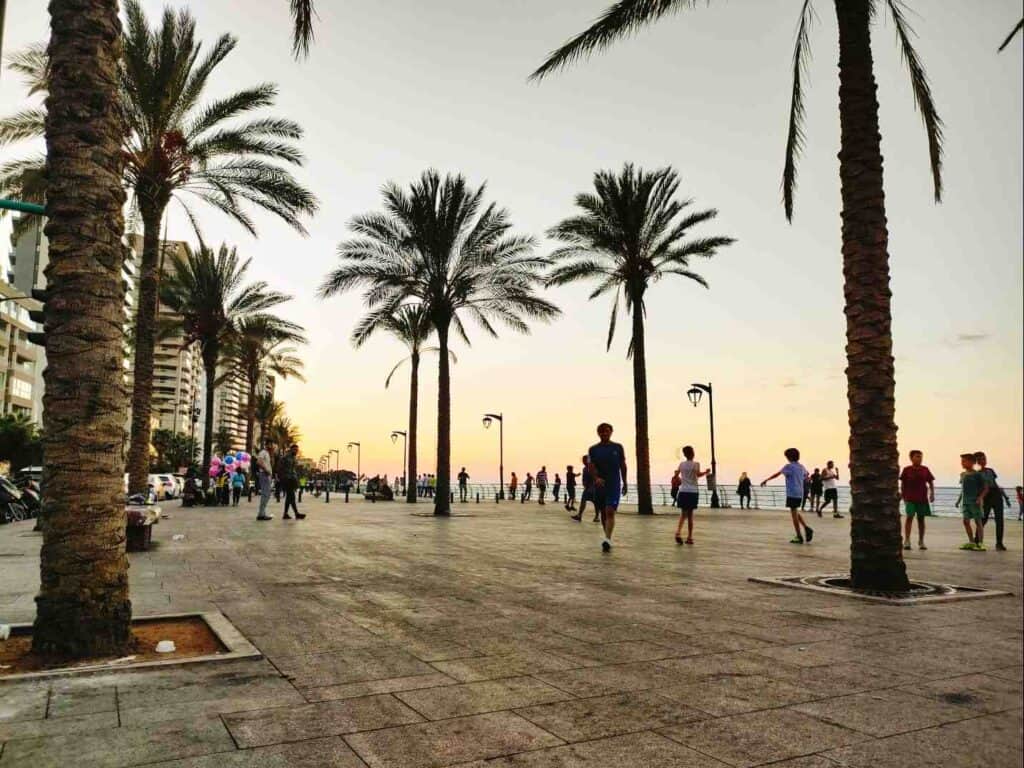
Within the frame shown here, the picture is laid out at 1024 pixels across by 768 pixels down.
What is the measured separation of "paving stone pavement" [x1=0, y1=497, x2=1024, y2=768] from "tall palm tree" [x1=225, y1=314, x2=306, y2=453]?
2510 cm

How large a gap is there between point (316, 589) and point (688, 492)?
7.64m

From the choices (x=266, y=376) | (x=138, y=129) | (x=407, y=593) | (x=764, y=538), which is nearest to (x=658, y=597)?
(x=407, y=593)

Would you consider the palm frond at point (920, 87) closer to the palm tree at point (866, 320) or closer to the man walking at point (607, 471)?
the palm tree at point (866, 320)

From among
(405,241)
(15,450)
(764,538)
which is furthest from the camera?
(15,450)

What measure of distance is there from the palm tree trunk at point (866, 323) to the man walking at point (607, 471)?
3.82 m

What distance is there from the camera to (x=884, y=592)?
7098 millimetres

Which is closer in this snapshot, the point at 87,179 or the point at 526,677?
the point at 526,677

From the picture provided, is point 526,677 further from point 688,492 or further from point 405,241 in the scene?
point 405,241

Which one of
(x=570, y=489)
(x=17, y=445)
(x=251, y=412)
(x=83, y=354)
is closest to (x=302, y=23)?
(x=83, y=354)

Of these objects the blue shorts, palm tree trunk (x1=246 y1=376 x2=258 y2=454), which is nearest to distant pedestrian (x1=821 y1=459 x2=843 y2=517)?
the blue shorts

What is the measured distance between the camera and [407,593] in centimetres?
678

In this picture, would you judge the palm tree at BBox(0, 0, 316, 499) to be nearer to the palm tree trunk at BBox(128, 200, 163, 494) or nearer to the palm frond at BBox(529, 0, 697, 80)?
the palm tree trunk at BBox(128, 200, 163, 494)

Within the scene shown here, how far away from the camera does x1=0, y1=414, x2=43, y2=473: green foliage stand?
165 ft

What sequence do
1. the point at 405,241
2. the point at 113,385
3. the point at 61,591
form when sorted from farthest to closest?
the point at 405,241 → the point at 113,385 → the point at 61,591
